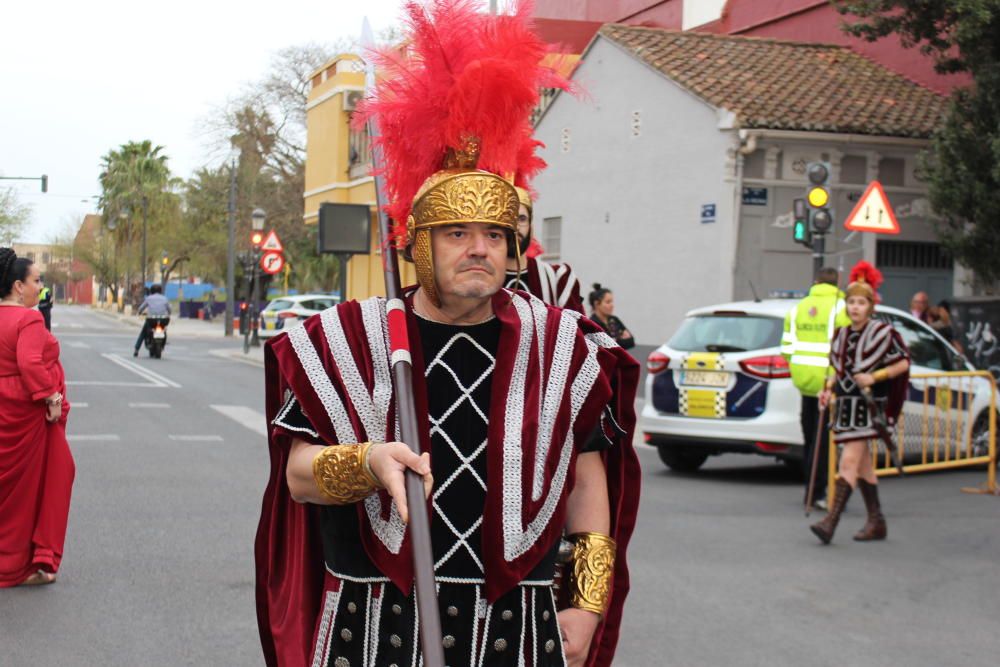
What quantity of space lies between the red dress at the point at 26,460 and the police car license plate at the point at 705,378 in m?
6.11

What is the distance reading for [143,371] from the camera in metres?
25.9

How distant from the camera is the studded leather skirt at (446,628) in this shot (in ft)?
8.43

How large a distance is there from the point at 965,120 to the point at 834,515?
12.2 metres

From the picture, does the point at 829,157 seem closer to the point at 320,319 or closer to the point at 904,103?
the point at 904,103

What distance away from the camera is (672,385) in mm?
12281

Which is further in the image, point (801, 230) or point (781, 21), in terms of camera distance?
point (781, 21)

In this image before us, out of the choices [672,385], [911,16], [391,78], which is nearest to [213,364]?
[911,16]

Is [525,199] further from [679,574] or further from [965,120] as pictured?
[965,120]

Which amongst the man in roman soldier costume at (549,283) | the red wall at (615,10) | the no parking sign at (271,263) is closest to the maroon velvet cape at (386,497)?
the man in roman soldier costume at (549,283)

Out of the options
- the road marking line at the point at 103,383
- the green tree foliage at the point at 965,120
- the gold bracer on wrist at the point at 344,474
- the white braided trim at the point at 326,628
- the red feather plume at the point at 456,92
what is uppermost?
the green tree foliage at the point at 965,120

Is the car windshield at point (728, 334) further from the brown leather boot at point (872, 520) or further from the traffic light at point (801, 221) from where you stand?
the traffic light at point (801, 221)

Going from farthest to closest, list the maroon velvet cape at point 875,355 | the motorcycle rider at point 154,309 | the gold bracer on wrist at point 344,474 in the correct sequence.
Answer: the motorcycle rider at point 154,309
the maroon velvet cape at point 875,355
the gold bracer on wrist at point 344,474

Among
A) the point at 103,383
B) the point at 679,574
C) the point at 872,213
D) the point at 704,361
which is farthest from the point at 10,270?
the point at 103,383

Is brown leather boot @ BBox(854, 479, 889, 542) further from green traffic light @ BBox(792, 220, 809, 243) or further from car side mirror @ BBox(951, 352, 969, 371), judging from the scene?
green traffic light @ BBox(792, 220, 809, 243)
